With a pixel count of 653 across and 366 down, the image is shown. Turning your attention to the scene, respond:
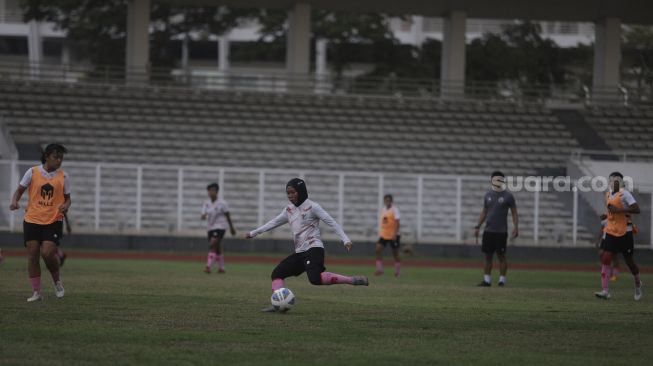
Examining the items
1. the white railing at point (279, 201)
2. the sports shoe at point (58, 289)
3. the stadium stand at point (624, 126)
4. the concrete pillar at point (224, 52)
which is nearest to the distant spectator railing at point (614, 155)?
the stadium stand at point (624, 126)

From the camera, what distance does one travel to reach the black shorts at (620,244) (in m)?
18.5

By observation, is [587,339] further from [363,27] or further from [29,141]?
[363,27]

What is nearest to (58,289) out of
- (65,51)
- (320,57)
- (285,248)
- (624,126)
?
(285,248)

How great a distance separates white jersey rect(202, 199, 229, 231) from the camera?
25984 millimetres

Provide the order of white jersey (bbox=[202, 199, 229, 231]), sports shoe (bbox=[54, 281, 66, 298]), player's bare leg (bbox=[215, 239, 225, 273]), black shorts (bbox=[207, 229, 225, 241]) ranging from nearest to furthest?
sports shoe (bbox=[54, 281, 66, 298])
player's bare leg (bbox=[215, 239, 225, 273])
black shorts (bbox=[207, 229, 225, 241])
white jersey (bbox=[202, 199, 229, 231])

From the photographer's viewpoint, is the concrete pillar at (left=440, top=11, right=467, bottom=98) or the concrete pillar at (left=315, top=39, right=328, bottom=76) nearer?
the concrete pillar at (left=440, top=11, right=467, bottom=98)

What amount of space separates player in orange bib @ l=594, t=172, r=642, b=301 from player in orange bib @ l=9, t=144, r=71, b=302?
8959 mm

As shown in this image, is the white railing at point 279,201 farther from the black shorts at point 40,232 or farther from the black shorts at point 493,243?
the black shorts at point 40,232

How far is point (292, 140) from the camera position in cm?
4250

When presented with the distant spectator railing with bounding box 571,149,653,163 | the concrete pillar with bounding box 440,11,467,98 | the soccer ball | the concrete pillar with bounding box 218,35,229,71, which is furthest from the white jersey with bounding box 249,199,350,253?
the concrete pillar with bounding box 218,35,229,71

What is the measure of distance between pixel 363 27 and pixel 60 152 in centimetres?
4477

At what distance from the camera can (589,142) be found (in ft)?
148

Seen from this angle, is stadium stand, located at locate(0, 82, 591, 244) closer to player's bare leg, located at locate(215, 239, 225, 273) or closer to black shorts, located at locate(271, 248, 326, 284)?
player's bare leg, located at locate(215, 239, 225, 273)

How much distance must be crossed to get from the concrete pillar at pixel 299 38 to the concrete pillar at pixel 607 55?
12.8 meters
